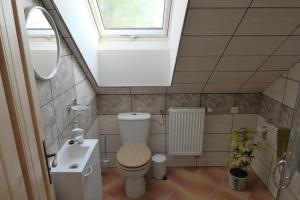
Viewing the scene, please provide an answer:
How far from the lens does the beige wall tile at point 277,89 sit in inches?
81.0

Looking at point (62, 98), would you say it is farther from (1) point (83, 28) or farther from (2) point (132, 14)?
(2) point (132, 14)

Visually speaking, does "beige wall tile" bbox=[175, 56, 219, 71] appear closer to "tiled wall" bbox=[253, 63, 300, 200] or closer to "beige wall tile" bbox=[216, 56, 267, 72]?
"beige wall tile" bbox=[216, 56, 267, 72]

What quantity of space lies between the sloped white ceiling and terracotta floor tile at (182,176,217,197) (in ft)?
3.55

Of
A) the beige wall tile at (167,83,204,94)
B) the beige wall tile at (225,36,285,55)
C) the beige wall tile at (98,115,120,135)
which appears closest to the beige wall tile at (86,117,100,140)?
the beige wall tile at (98,115,120,135)

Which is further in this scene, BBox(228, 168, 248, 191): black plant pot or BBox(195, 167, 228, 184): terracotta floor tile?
BBox(195, 167, 228, 184): terracotta floor tile

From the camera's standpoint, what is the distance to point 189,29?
1448mm

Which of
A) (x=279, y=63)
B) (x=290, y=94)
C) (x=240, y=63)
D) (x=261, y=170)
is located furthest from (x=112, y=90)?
(x=261, y=170)

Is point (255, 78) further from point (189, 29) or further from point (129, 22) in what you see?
point (129, 22)

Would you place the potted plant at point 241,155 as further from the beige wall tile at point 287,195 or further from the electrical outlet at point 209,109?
the beige wall tile at point 287,195

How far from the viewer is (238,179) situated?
7.54 ft

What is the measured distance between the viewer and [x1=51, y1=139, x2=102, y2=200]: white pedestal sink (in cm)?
136

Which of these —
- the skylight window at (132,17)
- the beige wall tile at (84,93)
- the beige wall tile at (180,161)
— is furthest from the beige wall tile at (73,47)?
the beige wall tile at (180,161)

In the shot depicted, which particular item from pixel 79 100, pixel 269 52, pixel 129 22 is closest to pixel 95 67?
pixel 79 100

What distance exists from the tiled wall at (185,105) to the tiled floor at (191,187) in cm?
19
